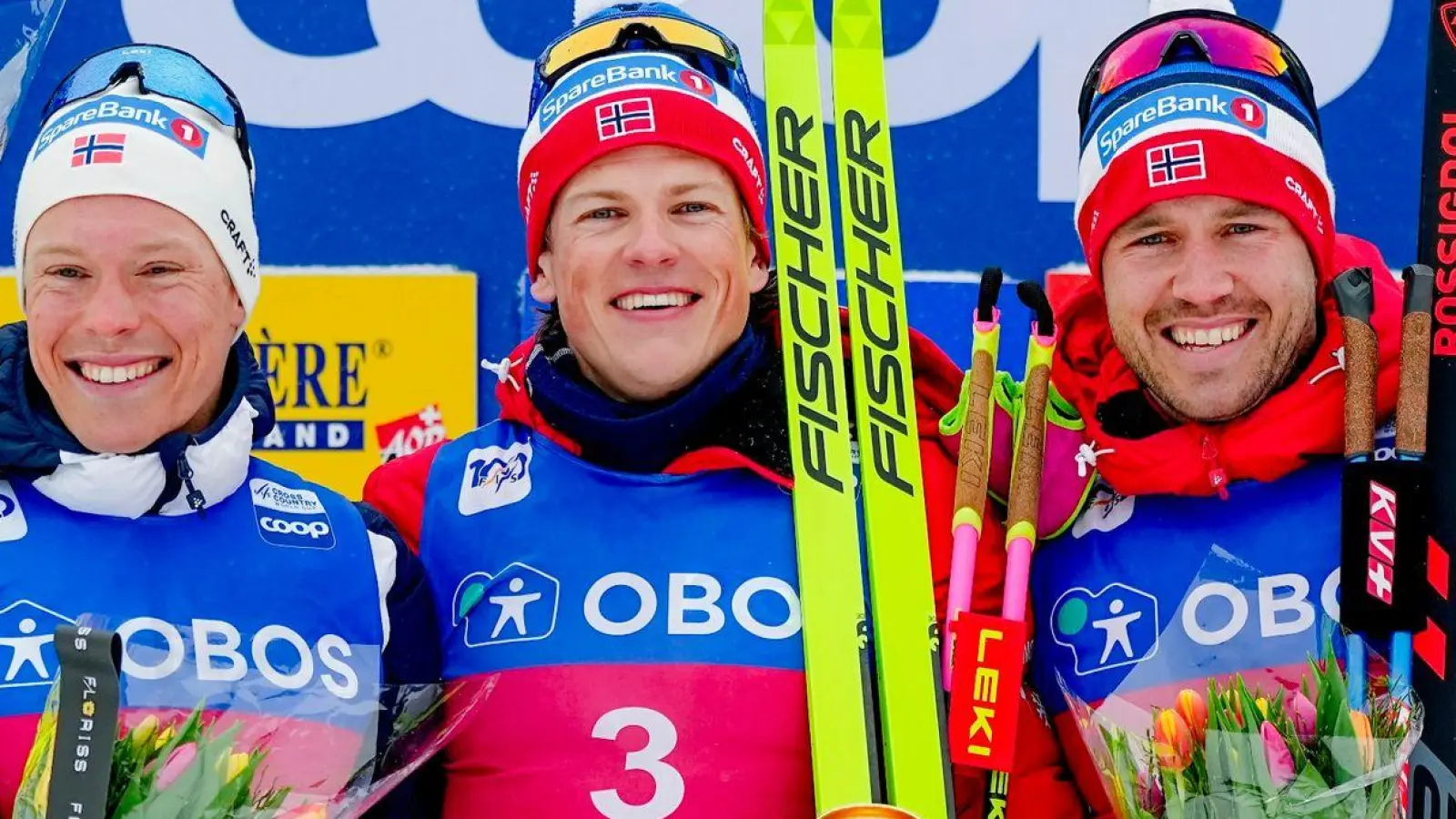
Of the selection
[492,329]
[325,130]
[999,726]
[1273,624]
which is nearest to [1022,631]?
[999,726]

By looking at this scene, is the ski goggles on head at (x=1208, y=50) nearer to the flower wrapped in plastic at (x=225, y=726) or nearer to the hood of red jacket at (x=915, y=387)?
the hood of red jacket at (x=915, y=387)

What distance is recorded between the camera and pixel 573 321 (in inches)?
112

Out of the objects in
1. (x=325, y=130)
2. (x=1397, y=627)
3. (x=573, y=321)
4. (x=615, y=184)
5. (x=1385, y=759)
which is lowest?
(x=1385, y=759)

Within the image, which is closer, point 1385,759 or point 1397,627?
point 1385,759

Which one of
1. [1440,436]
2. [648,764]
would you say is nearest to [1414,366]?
[1440,436]

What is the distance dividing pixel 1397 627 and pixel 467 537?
4.56 feet

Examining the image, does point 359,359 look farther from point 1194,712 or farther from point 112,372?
point 1194,712

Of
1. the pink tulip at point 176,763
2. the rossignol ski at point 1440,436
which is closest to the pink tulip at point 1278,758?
the rossignol ski at point 1440,436

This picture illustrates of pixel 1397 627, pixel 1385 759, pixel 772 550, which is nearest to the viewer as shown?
pixel 1385 759

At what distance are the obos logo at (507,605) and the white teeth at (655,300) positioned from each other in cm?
45

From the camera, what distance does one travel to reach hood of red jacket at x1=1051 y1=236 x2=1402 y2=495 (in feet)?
8.62

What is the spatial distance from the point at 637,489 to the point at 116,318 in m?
0.82

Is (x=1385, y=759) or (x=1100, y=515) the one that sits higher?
(x=1100, y=515)

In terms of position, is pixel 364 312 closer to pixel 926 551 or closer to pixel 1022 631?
pixel 926 551
